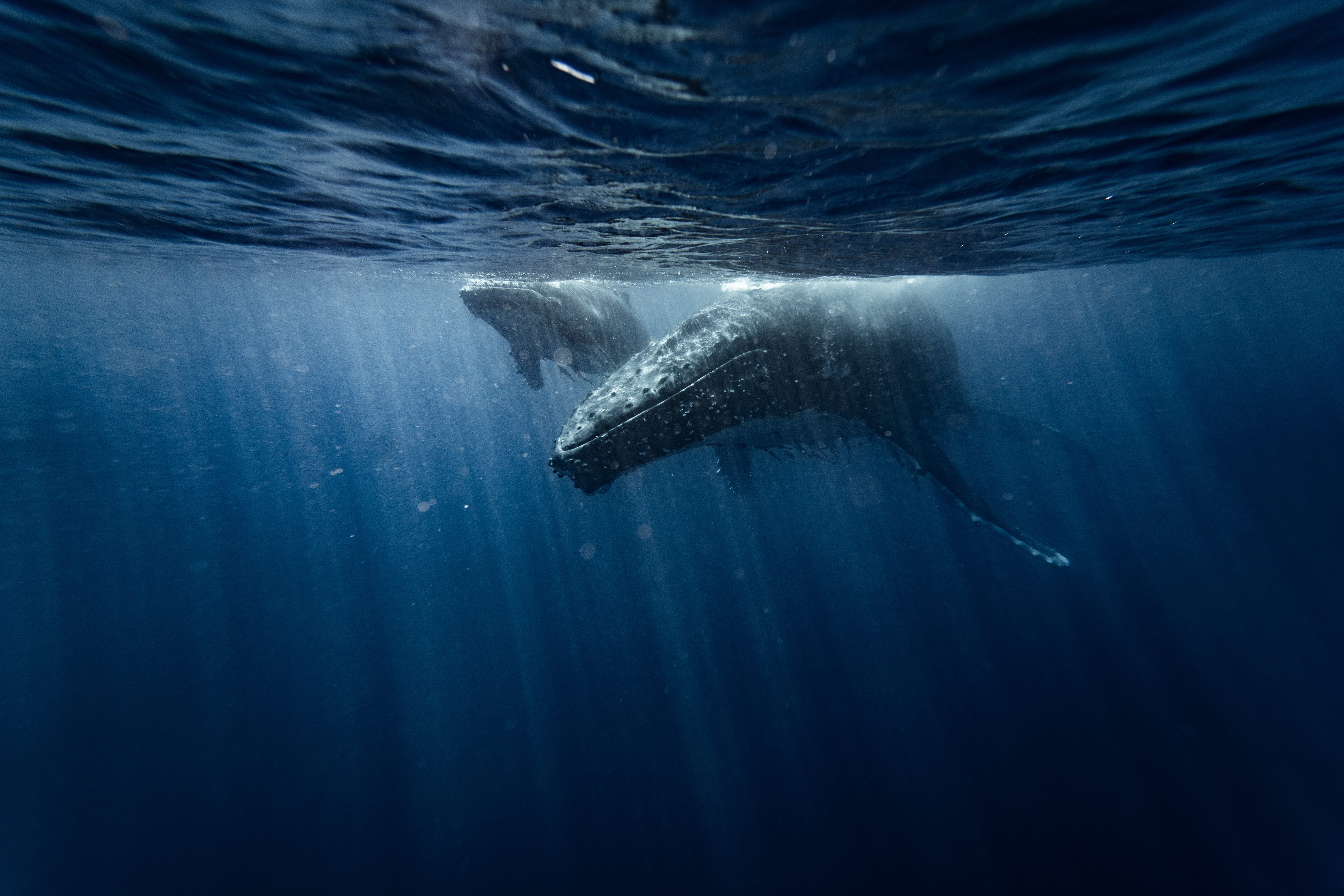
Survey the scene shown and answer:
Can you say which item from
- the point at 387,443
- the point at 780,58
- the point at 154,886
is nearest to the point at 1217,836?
the point at 780,58

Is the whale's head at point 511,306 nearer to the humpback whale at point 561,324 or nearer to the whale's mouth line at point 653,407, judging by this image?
the humpback whale at point 561,324

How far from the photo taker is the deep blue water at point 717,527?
342 centimetres

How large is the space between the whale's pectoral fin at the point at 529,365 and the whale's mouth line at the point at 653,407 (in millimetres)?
4011

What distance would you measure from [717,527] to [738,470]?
15.8 m

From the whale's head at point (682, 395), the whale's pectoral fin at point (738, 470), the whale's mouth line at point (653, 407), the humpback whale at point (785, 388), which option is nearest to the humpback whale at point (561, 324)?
the humpback whale at point (785, 388)

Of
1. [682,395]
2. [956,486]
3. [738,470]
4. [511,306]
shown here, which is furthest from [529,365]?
[956,486]

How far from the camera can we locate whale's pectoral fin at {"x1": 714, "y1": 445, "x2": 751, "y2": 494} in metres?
10.6

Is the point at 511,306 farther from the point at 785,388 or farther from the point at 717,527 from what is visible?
the point at 717,527

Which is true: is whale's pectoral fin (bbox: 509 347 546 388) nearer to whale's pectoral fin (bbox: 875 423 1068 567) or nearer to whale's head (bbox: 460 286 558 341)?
whale's head (bbox: 460 286 558 341)

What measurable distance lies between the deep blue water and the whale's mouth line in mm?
2113

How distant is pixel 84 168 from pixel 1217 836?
66.7ft

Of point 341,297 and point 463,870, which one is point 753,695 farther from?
point 341,297

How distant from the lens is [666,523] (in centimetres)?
3169

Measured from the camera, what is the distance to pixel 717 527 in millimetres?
26578
